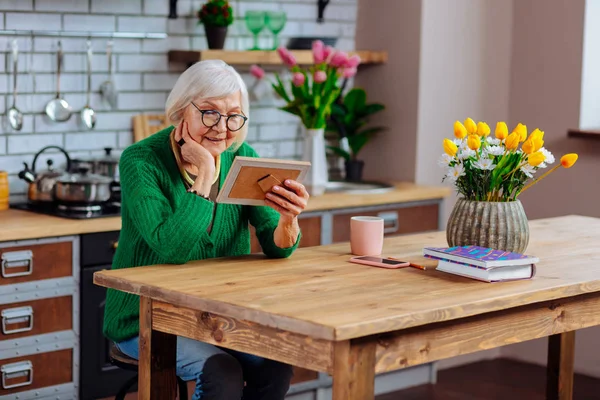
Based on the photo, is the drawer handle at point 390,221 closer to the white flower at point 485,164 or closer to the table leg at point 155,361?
the white flower at point 485,164

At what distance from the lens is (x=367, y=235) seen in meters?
3.22

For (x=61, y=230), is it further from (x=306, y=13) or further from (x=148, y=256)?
(x=306, y=13)

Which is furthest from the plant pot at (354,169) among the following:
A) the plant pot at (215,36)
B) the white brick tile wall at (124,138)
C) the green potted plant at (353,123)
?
the white brick tile wall at (124,138)

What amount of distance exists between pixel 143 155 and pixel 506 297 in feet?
3.76

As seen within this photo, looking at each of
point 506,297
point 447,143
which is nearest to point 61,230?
point 447,143

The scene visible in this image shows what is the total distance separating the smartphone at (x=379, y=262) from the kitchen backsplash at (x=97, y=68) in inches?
73.9

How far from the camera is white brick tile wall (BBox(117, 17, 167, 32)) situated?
4.66 m

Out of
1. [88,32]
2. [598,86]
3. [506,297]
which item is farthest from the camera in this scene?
[598,86]

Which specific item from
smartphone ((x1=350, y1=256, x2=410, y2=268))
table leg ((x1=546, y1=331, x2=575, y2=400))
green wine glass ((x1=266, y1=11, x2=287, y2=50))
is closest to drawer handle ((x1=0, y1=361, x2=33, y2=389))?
smartphone ((x1=350, y1=256, x2=410, y2=268))

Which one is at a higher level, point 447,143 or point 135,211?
point 447,143

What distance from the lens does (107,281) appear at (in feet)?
9.35

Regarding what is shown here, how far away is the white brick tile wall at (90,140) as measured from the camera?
15.0 feet

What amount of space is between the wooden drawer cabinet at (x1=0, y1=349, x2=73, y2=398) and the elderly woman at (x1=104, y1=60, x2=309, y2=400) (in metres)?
0.81

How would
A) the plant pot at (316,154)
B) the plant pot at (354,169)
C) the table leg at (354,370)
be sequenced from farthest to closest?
the plant pot at (354,169), the plant pot at (316,154), the table leg at (354,370)
